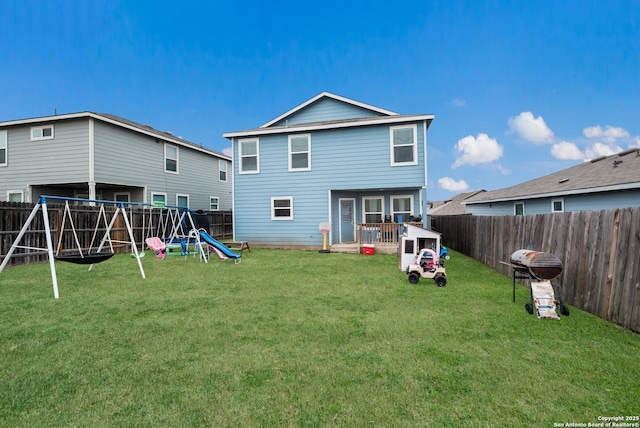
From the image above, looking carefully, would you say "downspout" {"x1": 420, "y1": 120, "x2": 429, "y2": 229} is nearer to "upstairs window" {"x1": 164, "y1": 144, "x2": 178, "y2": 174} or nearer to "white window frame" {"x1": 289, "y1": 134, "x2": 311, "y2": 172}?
"white window frame" {"x1": 289, "y1": 134, "x2": 311, "y2": 172}

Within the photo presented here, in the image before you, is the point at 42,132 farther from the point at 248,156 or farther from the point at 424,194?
the point at 424,194

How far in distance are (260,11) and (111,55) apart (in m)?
10.5

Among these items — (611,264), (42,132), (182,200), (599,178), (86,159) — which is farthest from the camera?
(182,200)

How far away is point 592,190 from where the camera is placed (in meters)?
12.1

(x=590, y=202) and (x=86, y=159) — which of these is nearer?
(x=590, y=202)

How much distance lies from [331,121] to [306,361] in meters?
13.2

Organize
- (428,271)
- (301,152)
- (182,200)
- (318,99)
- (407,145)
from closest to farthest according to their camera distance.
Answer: (428,271), (407,145), (301,152), (318,99), (182,200)

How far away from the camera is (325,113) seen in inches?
615

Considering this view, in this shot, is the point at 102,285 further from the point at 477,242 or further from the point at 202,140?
the point at 202,140

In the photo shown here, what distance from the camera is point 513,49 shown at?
13164 mm

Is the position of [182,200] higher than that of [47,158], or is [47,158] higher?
[47,158]

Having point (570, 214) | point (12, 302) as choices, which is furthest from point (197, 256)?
point (570, 214)

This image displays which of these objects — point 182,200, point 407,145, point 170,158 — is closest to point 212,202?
point 182,200

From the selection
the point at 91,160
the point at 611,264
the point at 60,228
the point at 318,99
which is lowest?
the point at 611,264
